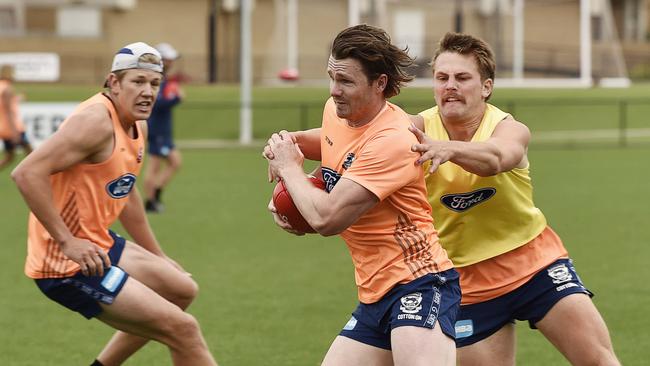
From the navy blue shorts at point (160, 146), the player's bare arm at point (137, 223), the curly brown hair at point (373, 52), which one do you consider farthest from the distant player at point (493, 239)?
the navy blue shorts at point (160, 146)

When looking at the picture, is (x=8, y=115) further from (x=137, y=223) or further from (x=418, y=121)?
(x=418, y=121)

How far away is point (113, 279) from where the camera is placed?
6.03 metres

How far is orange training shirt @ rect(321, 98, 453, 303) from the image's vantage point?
4.86 meters

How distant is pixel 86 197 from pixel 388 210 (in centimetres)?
181

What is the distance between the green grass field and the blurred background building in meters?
26.7

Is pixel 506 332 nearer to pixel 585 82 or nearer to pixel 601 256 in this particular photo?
pixel 601 256

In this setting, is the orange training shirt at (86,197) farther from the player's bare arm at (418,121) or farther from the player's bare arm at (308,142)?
the player's bare arm at (418,121)

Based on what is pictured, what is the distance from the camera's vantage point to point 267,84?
160ft

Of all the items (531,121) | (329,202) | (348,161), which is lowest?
(531,121)

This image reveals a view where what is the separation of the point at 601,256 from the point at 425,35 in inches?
1662

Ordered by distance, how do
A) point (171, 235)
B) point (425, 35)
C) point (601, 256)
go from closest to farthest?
point (601, 256) → point (171, 235) → point (425, 35)

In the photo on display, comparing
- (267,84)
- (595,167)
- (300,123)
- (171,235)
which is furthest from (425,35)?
(171,235)

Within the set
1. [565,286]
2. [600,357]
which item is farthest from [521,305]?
[600,357]

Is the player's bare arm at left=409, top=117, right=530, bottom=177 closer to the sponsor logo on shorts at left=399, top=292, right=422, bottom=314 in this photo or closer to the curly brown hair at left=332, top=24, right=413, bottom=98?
the curly brown hair at left=332, top=24, right=413, bottom=98
